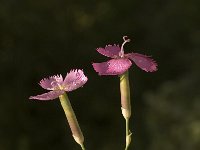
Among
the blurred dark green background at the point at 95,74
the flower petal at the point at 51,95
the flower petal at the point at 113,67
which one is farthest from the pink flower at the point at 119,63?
the blurred dark green background at the point at 95,74

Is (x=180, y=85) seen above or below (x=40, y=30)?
below

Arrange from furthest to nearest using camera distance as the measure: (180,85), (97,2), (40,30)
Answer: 1. (97,2)
2. (40,30)
3. (180,85)

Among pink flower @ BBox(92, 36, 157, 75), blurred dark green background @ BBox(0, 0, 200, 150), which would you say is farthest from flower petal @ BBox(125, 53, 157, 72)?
blurred dark green background @ BBox(0, 0, 200, 150)

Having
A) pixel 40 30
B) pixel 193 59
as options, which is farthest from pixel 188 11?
pixel 40 30

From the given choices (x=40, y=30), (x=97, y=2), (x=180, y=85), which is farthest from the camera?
(x=97, y=2)

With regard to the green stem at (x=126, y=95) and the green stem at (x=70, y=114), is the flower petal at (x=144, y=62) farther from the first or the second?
the green stem at (x=70, y=114)

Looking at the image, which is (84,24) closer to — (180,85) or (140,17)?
(140,17)
